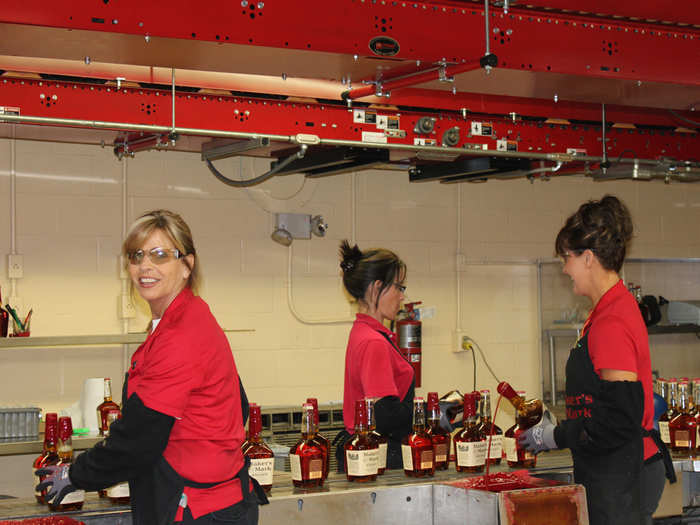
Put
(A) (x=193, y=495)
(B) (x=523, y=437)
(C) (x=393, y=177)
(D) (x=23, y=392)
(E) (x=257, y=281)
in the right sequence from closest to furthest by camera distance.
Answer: (A) (x=193, y=495) → (B) (x=523, y=437) → (D) (x=23, y=392) → (E) (x=257, y=281) → (C) (x=393, y=177)

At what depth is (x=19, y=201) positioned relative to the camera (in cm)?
488

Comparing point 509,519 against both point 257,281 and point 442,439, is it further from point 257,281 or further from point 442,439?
point 257,281

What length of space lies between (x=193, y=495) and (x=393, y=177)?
3898 mm

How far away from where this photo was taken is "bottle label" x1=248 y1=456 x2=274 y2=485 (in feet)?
9.14

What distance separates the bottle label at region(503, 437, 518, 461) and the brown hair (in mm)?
764

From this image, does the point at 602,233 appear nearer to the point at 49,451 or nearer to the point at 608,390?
the point at 608,390

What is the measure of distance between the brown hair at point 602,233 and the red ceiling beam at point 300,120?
147cm

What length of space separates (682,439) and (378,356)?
1.24 metres

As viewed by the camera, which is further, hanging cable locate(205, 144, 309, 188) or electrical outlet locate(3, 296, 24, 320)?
electrical outlet locate(3, 296, 24, 320)

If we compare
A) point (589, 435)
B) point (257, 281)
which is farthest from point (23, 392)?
point (589, 435)

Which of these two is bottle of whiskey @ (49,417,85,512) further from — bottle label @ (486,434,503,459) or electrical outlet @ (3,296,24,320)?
electrical outlet @ (3,296,24,320)

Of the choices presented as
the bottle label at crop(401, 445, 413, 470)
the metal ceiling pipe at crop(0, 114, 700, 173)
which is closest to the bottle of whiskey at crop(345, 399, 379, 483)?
the bottle label at crop(401, 445, 413, 470)

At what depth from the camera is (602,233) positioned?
2781mm

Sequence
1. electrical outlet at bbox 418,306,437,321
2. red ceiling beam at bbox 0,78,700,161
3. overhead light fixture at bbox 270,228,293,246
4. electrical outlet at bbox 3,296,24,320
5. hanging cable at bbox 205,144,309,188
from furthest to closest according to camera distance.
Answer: electrical outlet at bbox 418,306,437,321
overhead light fixture at bbox 270,228,293,246
electrical outlet at bbox 3,296,24,320
hanging cable at bbox 205,144,309,188
red ceiling beam at bbox 0,78,700,161
